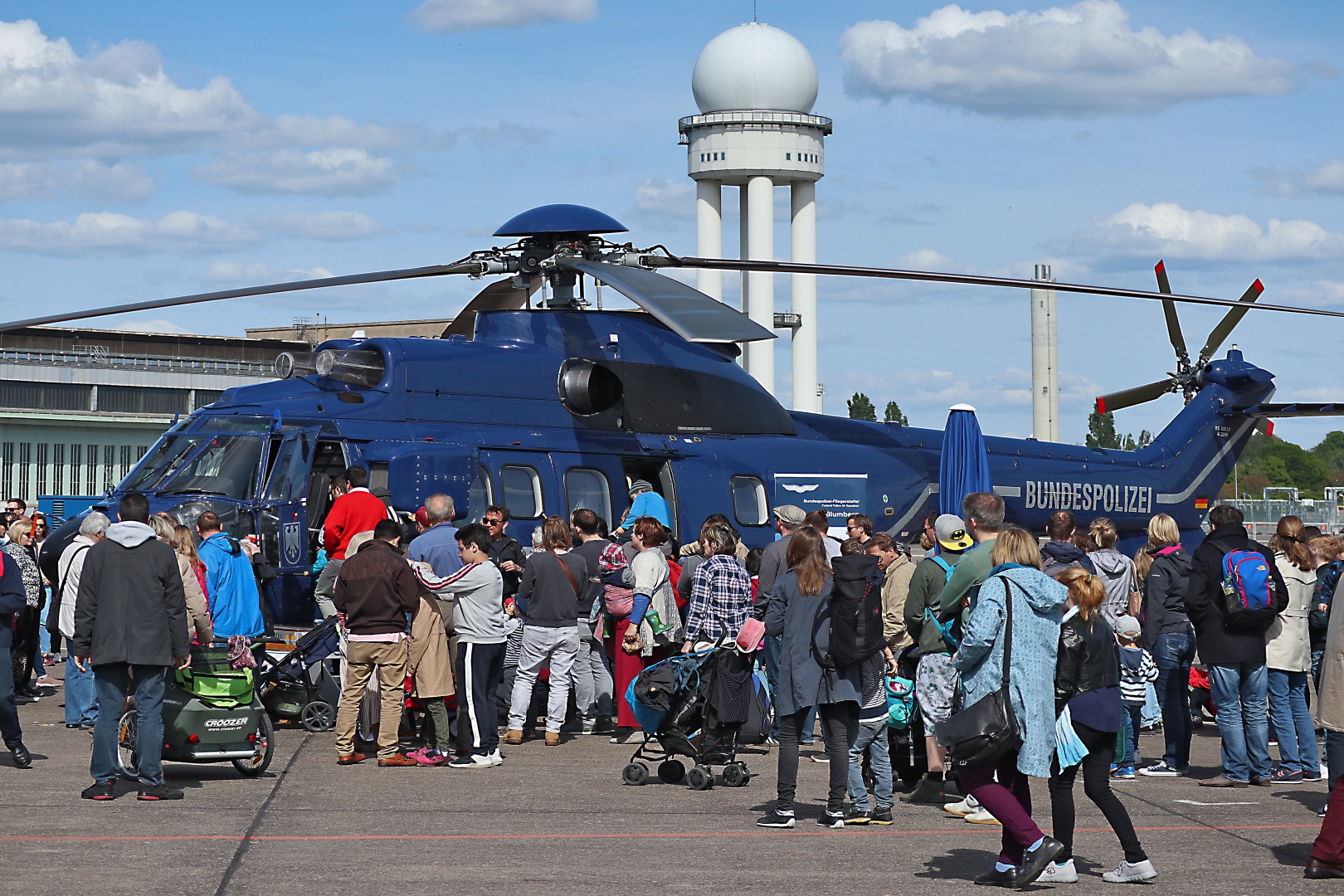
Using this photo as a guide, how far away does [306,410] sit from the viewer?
1335 centimetres

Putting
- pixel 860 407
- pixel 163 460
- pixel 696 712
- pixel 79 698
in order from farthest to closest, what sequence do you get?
pixel 860 407, pixel 163 460, pixel 79 698, pixel 696 712

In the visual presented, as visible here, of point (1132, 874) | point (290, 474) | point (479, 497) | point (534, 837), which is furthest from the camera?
point (479, 497)

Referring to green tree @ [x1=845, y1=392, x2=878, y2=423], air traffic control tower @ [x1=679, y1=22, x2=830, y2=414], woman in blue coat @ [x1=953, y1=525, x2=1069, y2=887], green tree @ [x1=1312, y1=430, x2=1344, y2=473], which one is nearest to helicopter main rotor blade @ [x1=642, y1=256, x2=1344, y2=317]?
woman in blue coat @ [x1=953, y1=525, x2=1069, y2=887]

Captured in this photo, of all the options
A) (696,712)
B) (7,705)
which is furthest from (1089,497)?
(7,705)

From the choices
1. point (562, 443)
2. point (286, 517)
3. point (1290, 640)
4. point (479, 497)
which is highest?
point (562, 443)

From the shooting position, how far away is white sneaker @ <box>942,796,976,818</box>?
28.6 ft

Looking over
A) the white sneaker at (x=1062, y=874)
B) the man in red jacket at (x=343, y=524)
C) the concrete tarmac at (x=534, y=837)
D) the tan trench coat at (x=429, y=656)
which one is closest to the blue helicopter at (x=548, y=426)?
the man in red jacket at (x=343, y=524)

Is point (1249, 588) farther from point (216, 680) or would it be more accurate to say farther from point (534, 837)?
point (216, 680)

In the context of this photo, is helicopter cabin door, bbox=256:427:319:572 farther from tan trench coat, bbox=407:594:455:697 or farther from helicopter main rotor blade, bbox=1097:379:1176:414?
helicopter main rotor blade, bbox=1097:379:1176:414

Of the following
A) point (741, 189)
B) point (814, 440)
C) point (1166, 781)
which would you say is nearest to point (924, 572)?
point (1166, 781)

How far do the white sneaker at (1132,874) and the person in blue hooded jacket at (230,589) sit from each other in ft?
22.5

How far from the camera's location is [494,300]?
50.8 ft

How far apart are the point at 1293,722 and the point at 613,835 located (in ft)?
16.0

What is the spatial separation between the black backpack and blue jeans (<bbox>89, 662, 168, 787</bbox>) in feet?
13.5
